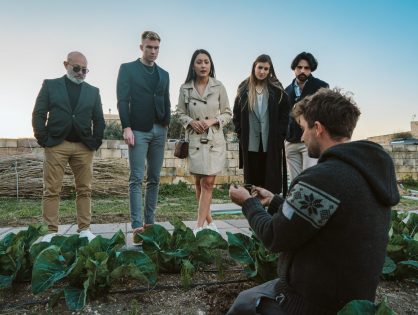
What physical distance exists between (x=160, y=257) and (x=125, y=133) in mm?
1477

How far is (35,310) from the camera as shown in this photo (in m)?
2.02

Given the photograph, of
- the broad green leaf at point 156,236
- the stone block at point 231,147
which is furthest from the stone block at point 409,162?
the broad green leaf at point 156,236

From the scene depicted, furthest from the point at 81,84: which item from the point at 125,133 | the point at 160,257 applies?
the point at 160,257

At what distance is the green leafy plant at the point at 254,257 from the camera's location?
230cm

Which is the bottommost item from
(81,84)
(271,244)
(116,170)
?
(116,170)

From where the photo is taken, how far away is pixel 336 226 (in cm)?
142

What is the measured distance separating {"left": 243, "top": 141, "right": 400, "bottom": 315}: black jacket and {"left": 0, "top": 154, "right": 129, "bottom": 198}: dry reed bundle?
867 cm

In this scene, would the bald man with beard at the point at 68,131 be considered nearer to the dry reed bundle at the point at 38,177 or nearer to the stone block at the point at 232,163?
the dry reed bundle at the point at 38,177

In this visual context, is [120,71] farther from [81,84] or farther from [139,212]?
[139,212]

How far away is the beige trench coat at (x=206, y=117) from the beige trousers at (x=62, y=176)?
1093 millimetres

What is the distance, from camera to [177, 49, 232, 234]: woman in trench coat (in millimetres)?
3830

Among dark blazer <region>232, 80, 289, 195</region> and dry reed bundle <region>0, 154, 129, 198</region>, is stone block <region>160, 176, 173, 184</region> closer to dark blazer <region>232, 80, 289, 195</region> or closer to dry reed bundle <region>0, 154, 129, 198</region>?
dry reed bundle <region>0, 154, 129, 198</region>

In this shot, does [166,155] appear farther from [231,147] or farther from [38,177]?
[38,177]

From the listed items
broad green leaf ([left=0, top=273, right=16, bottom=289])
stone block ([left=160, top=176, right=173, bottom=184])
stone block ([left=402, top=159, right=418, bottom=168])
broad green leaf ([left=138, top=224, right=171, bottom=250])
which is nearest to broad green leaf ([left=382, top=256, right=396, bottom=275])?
broad green leaf ([left=138, top=224, right=171, bottom=250])
